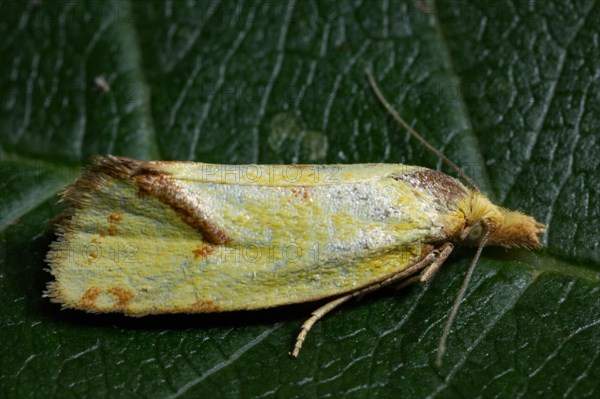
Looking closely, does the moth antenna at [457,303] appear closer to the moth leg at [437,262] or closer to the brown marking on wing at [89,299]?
the moth leg at [437,262]

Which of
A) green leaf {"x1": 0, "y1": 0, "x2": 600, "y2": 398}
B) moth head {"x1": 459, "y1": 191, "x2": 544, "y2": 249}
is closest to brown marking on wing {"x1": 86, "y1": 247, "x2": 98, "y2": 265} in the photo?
green leaf {"x1": 0, "y1": 0, "x2": 600, "y2": 398}

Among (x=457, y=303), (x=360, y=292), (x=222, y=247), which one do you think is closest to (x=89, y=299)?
(x=222, y=247)

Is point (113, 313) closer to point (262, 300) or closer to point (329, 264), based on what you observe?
point (262, 300)

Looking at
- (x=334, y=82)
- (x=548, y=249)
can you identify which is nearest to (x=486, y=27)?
(x=334, y=82)

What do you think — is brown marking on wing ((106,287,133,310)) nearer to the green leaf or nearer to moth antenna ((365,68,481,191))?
the green leaf

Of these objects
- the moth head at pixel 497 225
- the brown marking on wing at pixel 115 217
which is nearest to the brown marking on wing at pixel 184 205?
the brown marking on wing at pixel 115 217
